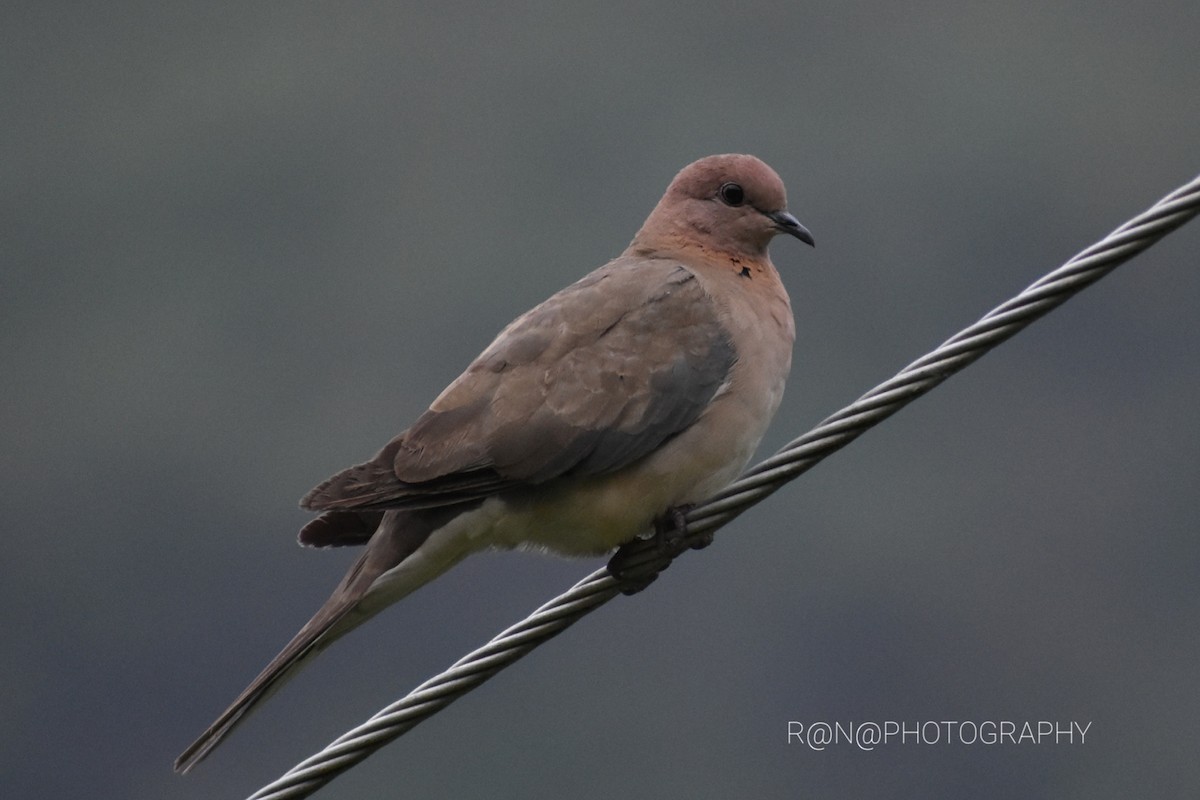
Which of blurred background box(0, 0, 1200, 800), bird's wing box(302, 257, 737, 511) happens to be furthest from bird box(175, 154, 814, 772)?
blurred background box(0, 0, 1200, 800)

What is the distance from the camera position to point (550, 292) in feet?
128

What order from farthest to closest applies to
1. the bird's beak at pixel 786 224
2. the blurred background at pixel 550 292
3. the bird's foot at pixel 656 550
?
1. the blurred background at pixel 550 292
2. the bird's beak at pixel 786 224
3. the bird's foot at pixel 656 550

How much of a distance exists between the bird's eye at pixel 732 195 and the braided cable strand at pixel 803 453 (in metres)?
1.81

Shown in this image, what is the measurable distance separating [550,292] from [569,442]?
111ft

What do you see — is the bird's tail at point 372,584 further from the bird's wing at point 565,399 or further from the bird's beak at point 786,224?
the bird's beak at point 786,224

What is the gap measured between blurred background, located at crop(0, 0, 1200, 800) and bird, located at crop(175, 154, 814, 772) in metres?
23.2

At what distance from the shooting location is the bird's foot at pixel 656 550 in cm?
516

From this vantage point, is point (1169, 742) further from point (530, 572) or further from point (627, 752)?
point (530, 572)

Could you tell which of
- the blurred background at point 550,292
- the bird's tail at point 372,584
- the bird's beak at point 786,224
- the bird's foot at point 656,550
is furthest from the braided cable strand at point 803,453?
the blurred background at point 550,292

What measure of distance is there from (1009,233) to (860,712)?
729 inches

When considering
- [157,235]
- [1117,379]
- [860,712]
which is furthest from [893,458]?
[157,235]

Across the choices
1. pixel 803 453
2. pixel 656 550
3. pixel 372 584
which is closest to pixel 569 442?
pixel 656 550

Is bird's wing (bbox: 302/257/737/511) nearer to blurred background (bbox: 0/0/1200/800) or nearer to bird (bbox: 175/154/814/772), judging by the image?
bird (bbox: 175/154/814/772)

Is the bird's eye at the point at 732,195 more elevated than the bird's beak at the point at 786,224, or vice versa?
the bird's eye at the point at 732,195
